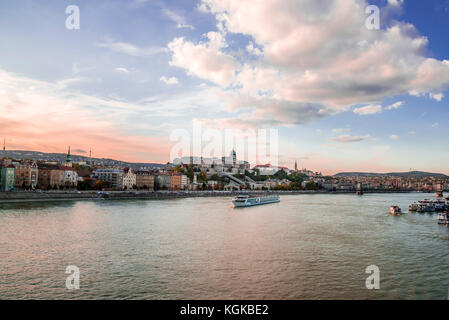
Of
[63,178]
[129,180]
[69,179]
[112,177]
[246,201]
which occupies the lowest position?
[246,201]

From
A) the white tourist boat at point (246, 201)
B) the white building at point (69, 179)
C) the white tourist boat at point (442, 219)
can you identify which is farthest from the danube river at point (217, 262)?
the white building at point (69, 179)

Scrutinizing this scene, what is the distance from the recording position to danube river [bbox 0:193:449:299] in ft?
22.3

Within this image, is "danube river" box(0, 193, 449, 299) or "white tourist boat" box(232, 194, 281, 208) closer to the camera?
"danube river" box(0, 193, 449, 299)

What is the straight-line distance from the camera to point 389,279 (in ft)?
25.2

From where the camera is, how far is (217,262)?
9047mm

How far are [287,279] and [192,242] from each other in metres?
5.07

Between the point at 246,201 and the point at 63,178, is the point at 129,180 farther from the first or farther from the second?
the point at 246,201

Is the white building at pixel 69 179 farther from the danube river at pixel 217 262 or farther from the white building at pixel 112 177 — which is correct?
the danube river at pixel 217 262

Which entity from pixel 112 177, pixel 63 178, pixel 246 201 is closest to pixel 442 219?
pixel 246 201

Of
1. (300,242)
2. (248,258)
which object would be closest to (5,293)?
(248,258)

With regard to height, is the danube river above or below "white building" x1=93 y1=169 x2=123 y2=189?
below

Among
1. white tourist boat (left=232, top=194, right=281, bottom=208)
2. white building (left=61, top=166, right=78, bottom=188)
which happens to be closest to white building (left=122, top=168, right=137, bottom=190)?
white building (left=61, top=166, right=78, bottom=188)

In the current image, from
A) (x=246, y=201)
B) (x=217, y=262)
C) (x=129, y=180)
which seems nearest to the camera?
(x=217, y=262)

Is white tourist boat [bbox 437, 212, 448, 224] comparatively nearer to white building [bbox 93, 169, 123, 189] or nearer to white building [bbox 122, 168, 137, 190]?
white building [bbox 122, 168, 137, 190]
